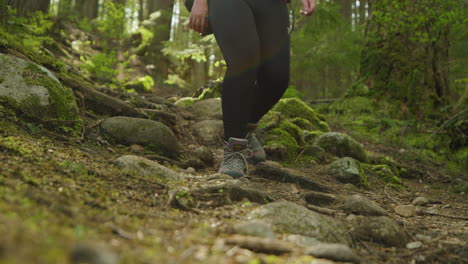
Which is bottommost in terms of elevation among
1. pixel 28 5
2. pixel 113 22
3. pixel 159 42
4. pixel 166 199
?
pixel 166 199

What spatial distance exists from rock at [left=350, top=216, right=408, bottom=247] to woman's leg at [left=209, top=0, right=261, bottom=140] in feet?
4.79

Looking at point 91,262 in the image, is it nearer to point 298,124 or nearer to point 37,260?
point 37,260

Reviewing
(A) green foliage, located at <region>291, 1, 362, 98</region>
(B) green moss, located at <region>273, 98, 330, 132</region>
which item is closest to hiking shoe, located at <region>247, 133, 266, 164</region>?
(B) green moss, located at <region>273, 98, 330, 132</region>

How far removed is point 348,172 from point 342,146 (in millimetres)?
1042

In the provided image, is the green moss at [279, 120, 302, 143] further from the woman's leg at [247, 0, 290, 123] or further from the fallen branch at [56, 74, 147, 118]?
the fallen branch at [56, 74, 147, 118]

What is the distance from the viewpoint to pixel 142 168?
2.43 meters

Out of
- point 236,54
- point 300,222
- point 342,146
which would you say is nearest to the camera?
point 300,222

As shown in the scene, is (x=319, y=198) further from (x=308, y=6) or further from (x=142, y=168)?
(x=308, y=6)

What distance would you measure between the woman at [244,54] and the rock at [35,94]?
1395mm

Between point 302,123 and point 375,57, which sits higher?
point 375,57

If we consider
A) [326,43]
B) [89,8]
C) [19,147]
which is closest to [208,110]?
[19,147]

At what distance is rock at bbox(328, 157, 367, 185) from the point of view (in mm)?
3709

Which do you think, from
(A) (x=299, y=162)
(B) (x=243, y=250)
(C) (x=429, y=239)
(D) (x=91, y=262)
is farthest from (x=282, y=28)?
(D) (x=91, y=262)

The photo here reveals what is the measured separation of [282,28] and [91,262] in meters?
2.83
